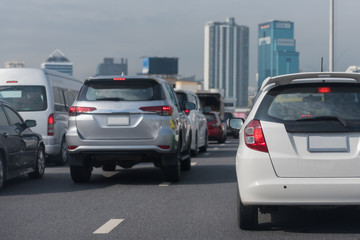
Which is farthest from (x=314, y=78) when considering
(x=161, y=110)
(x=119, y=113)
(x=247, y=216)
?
(x=119, y=113)

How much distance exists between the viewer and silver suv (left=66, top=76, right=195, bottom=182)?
11.0 meters

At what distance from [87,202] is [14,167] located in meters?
2.59

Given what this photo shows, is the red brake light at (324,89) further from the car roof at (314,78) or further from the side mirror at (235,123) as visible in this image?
the side mirror at (235,123)

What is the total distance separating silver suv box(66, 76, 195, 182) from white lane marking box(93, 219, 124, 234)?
11.2 feet

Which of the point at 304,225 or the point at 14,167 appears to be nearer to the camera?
the point at 304,225

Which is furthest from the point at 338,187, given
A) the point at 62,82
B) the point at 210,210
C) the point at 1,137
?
the point at 62,82

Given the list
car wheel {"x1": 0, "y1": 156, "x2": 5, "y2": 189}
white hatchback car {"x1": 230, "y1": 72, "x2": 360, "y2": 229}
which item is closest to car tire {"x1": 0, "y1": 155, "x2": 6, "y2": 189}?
car wheel {"x1": 0, "y1": 156, "x2": 5, "y2": 189}

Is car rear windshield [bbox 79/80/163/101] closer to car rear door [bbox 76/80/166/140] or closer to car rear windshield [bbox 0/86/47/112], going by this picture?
car rear door [bbox 76/80/166/140]

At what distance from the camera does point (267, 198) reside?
653 cm

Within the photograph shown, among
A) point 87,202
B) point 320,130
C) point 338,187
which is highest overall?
point 320,130

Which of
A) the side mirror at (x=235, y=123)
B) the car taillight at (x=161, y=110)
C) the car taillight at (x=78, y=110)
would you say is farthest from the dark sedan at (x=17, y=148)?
the side mirror at (x=235, y=123)

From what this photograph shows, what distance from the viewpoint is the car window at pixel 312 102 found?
21.6 feet

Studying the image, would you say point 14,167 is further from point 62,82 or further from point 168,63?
point 168,63

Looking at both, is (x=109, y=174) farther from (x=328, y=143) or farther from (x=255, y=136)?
(x=328, y=143)
